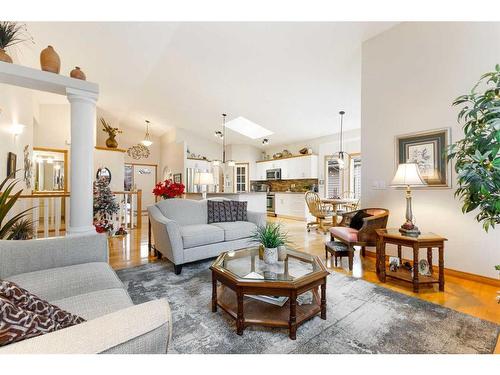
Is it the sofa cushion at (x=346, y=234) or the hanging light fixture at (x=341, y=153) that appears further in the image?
the hanging light fixture at (x=341, y=153)

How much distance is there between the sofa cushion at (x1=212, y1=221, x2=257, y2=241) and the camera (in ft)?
Answer: 10.3

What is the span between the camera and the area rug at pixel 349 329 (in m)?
1.42

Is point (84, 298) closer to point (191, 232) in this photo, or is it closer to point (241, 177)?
point (191, 232)

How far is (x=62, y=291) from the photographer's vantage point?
1288 millimetres

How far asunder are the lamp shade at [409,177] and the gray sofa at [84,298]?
100 inches

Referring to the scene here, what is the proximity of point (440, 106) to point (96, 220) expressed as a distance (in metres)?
5.60

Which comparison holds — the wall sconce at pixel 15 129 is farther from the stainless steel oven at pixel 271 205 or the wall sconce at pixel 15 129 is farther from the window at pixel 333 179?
the window at pixel 333 179

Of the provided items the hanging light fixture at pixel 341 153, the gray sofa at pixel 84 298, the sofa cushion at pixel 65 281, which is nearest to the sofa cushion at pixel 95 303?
the gray sofa at pixel 84 298

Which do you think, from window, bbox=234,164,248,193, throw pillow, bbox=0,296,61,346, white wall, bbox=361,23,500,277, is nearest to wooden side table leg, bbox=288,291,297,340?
throw pillow, bbox=0,296,61,346

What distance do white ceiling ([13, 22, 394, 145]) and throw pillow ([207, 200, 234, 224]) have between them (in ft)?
8.04

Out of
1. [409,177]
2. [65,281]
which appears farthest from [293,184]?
[65,281]

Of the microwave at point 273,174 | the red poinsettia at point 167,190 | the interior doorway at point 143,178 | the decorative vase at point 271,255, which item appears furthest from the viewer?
the interior doorway at point 143,178
